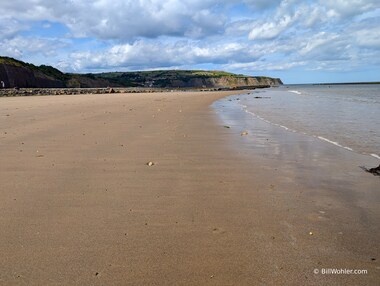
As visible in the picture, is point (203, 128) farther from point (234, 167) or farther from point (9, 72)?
point (9, 72)

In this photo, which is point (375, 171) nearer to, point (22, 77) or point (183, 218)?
point (183, 218)

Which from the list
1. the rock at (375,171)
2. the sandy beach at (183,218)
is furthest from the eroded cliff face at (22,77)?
the rock at (375,171)

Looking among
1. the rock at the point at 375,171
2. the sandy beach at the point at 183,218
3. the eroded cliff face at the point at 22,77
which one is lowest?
the eroded cliff face at the point at 22,77

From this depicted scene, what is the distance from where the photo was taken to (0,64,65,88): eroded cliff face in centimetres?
5753

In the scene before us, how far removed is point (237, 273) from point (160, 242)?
2.61 ft

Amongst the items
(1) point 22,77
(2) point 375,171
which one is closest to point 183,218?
(2) point 375,171

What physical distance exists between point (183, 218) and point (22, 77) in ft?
217

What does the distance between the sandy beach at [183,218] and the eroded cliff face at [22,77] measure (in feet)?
190

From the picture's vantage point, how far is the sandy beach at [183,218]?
2.74 meters

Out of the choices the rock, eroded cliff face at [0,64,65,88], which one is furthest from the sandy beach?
eroded cliff face at [0,64,65,88]

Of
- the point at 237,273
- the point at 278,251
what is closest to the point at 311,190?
the point at 278,251

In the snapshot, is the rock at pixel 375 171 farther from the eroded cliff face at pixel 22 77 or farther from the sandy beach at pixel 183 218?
the eroded cliff face at pixel 22 77

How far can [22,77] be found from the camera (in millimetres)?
61906

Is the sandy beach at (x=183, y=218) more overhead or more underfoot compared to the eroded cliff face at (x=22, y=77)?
more overhead
